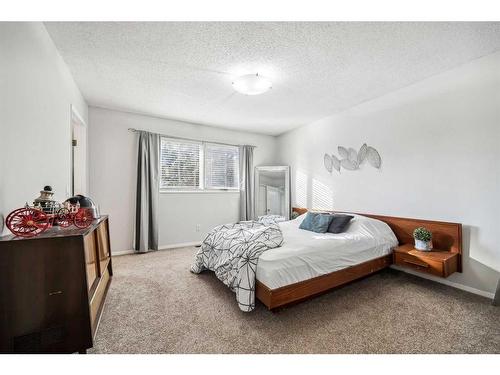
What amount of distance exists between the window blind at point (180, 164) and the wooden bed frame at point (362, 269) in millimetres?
2877

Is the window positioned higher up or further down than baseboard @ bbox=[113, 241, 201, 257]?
higher up

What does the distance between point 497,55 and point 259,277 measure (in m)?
3.21

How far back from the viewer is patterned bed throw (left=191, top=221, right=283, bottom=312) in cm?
187

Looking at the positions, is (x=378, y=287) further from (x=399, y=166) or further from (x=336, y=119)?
(x=336, y=119)

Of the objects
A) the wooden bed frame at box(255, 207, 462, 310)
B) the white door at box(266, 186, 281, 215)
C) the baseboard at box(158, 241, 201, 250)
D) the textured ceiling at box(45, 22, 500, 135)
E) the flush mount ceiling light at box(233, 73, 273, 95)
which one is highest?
the textured ceiling at box(45, 22, 500, 135)

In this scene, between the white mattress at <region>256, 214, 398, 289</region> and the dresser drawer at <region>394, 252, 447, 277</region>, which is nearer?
the white mattress at <region>256, 214, 398, 289</region>

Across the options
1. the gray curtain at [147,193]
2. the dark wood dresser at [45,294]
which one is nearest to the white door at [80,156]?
the gray curtain at [147,193]

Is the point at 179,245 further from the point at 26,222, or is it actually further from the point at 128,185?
the point at 26,222

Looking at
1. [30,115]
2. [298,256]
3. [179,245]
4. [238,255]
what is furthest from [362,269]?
[30,115]

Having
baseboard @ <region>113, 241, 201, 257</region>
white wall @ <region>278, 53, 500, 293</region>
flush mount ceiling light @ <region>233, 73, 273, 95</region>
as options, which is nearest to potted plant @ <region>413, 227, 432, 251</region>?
white wall @ <region>278, 53, 500, 293</region>

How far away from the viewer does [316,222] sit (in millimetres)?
3088

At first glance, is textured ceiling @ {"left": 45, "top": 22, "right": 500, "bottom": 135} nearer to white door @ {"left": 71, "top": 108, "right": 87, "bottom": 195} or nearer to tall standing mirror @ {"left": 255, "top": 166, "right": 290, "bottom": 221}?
white door @ {"left": 71, "top": 108, "right": 87, "bottom": 195}

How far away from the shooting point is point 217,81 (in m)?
2.60

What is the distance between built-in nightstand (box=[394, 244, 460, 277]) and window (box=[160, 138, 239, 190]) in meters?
3.22
